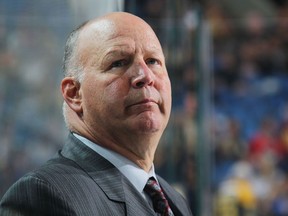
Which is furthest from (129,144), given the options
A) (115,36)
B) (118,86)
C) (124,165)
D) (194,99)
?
(194,99)

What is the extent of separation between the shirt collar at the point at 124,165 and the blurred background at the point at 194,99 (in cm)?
76

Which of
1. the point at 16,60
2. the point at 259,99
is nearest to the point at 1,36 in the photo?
the point at 16,60

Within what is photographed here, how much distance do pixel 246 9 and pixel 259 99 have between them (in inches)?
110

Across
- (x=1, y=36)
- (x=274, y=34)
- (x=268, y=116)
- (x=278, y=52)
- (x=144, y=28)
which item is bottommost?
(x=268, y=116)

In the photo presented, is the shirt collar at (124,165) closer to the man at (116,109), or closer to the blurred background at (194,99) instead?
the man at (116,109)

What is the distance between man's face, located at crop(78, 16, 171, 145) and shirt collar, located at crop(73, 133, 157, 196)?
0.04m

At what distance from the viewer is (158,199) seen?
1721 mm

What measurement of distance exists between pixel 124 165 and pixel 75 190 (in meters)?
0.24

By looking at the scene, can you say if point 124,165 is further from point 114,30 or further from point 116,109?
point 114,30

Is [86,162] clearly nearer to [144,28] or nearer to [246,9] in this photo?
[144,28]

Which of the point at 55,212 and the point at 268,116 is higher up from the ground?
the point at 55,212

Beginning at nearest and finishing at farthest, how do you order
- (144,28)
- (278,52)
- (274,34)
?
(144,28), (274,34), (278,52)

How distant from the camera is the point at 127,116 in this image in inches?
66.2

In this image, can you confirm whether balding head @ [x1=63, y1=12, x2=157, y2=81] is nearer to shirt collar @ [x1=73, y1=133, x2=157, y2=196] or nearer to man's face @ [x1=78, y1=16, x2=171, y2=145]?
man's face @ [x1=78, y1=16, x2=171, y2=145]
